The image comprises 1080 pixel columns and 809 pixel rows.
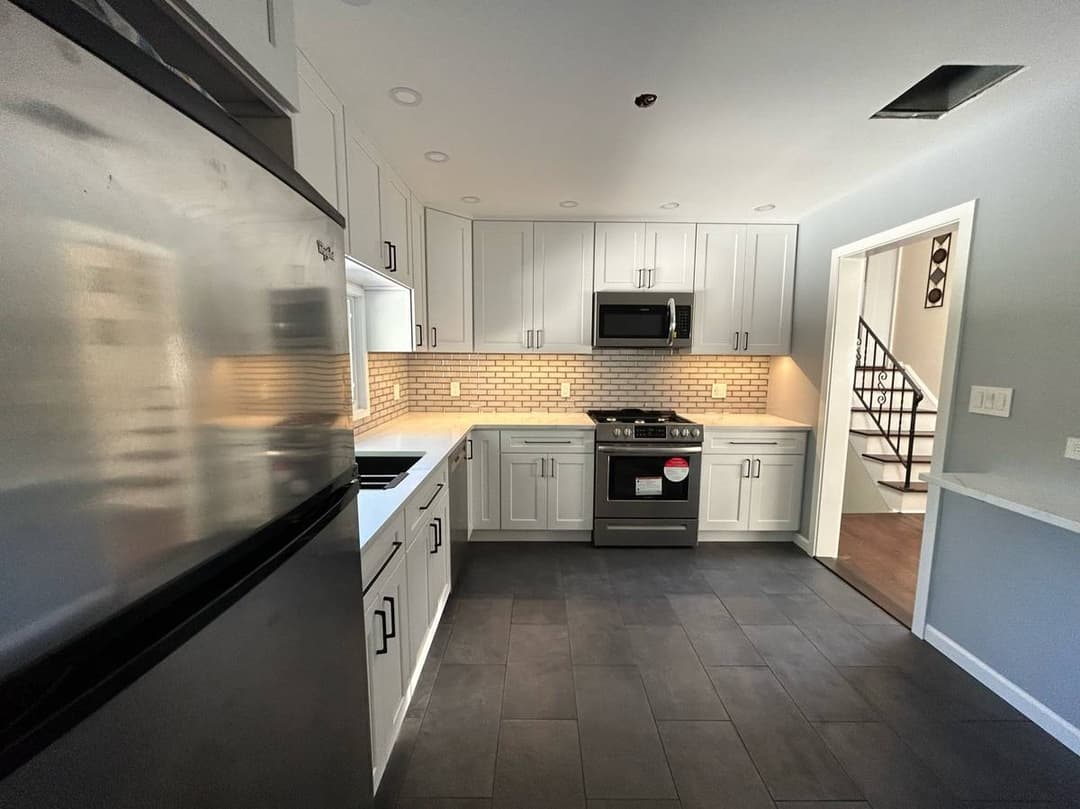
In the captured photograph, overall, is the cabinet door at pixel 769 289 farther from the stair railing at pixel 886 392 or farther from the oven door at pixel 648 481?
the stair railing at pixel 886 392

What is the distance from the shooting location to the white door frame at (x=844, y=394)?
2070mm

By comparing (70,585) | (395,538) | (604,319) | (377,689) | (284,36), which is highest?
(284,36)

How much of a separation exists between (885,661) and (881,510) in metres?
2.42

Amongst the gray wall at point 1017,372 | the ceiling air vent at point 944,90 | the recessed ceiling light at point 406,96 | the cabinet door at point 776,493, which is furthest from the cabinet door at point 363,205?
the cabinet door at point 776,493

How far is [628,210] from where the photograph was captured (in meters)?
3.07

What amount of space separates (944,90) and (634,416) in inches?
94.3

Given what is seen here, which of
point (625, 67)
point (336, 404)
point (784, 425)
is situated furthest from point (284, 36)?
point (784, 425)

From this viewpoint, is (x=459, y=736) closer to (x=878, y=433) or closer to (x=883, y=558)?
(x=883, y=558)

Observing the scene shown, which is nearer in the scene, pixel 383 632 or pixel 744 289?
pixel 383 632

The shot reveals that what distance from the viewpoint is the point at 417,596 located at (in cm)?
181

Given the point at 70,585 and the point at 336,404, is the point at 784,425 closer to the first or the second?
the point at 336,404

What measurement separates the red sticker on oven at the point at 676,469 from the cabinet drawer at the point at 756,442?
22 cm

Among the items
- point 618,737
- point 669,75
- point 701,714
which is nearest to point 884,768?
point 701,714

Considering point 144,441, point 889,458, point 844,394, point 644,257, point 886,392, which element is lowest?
point 889,458
